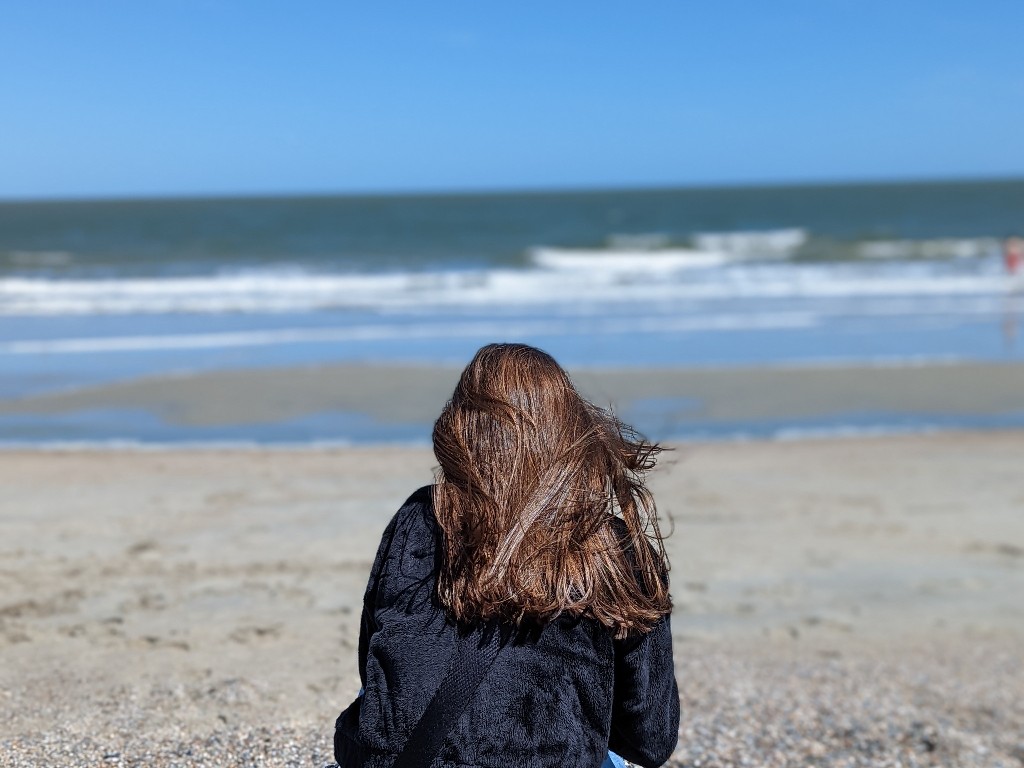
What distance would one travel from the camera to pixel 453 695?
6.29ft

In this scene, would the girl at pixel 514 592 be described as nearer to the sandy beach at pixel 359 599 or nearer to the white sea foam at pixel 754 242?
the sandy beach at pixel 359 599

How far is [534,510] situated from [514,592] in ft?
0.49

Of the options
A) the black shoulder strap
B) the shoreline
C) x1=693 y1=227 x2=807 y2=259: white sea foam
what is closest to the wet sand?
the shoreline

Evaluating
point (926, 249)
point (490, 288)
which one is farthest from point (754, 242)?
point (490, 288)

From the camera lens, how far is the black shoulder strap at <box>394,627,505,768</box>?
6.28 ft

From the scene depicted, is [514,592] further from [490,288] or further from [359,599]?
[490,288]

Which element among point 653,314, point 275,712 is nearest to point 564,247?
point 653,314

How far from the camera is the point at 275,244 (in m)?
41.2

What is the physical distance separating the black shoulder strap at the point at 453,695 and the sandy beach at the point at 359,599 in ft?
5.87

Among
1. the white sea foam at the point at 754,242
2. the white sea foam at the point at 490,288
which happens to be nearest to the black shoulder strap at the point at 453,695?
the white sea foam at the point at 490,288

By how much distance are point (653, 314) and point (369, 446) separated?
34.1 ft

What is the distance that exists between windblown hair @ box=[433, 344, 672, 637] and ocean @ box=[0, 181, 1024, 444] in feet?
26.2

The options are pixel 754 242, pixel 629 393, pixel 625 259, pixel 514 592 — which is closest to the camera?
pixel 514 592

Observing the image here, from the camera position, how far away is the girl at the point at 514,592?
1.93 metres
